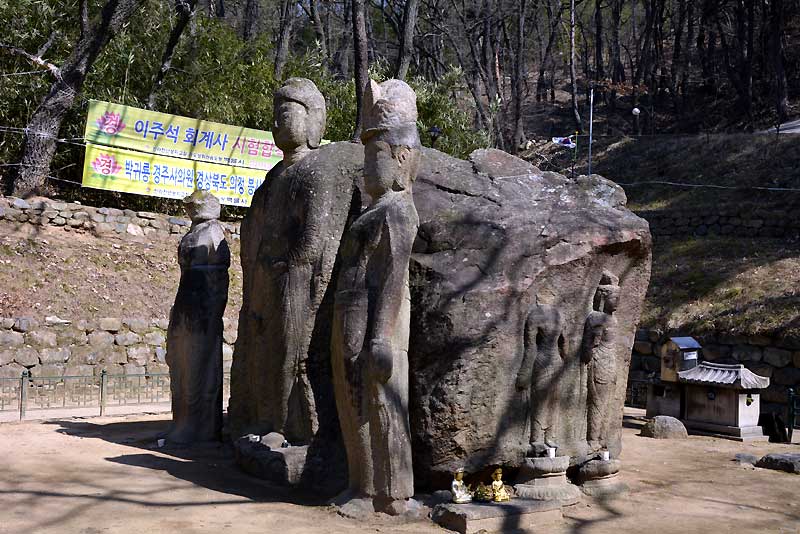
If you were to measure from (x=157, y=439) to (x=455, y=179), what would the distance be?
430cm

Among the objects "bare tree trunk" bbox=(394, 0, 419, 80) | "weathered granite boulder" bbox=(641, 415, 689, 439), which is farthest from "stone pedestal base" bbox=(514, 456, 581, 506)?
"bare tree trunk" bbox=(394, 0, 419, 80)

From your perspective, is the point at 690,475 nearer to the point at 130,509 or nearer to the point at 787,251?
the point at 130,509

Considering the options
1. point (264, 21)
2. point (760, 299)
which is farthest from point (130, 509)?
point (264, 21)

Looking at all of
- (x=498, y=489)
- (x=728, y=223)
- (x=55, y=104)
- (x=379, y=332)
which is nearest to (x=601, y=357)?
(x=498, y=489)

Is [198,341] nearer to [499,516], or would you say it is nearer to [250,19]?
[499,516]

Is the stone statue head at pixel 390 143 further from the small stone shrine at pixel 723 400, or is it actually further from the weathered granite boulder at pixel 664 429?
the small stone shrine at pixel 723 400

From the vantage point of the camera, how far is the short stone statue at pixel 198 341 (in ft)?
29.7

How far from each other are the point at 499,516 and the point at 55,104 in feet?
48.6

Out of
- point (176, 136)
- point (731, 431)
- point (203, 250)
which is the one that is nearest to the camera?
point (203, 250)

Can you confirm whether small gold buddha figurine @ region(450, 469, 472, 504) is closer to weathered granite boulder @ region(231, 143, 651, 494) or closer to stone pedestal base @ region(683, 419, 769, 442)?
weathered granite boulder @ region(231, 143, 651, 494)

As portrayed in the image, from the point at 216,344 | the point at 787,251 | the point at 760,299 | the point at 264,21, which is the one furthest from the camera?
the point at 264,21

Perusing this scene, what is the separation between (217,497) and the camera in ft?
22.0

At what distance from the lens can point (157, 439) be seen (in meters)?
9.16

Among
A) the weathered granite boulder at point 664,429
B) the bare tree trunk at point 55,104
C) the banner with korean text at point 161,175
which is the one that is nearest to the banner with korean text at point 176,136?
the banner with korean text at point 161,175
